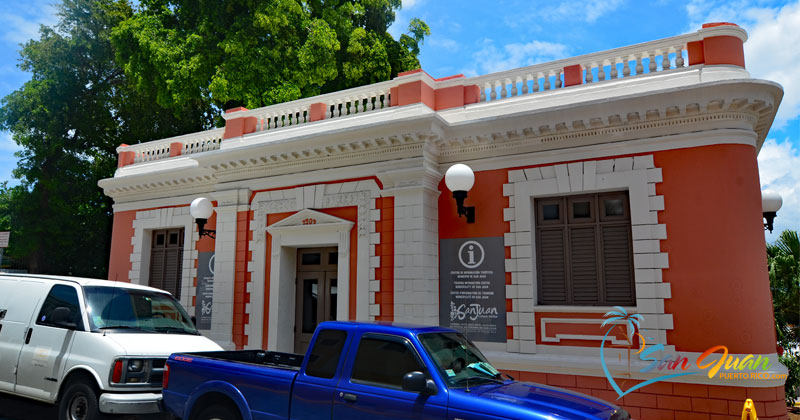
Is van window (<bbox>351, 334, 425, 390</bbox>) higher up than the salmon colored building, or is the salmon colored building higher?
the salmon colored building

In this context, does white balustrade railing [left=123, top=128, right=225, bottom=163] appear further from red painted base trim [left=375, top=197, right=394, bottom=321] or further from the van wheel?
the van wheel

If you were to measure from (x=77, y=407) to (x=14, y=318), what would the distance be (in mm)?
2106

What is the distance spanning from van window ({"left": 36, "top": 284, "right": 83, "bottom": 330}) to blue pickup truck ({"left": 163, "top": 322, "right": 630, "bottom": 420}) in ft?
7.18

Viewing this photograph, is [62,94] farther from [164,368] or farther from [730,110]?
[730,110]

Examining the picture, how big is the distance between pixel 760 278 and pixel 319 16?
694 inches

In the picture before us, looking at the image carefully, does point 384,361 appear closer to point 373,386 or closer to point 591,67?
point 373,386

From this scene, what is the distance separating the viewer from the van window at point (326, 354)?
219 inches

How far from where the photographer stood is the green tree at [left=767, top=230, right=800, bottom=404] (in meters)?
11.4

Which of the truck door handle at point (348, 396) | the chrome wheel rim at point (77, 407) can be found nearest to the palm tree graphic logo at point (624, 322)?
the truck door handle at point (348, 396)

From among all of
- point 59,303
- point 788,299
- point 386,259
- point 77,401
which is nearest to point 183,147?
point 386,259

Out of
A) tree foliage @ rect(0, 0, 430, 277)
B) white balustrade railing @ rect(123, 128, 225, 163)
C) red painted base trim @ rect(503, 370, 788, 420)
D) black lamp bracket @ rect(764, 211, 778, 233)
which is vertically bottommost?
red painted base trim @ rect(503, 370, 788, 420)

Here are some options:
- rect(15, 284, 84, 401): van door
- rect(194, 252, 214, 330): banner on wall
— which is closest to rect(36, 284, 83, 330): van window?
rect(15, 284, 84, 401): van door

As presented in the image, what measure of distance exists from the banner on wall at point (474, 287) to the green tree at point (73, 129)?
15595 millimetres

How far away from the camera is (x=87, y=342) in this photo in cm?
710
